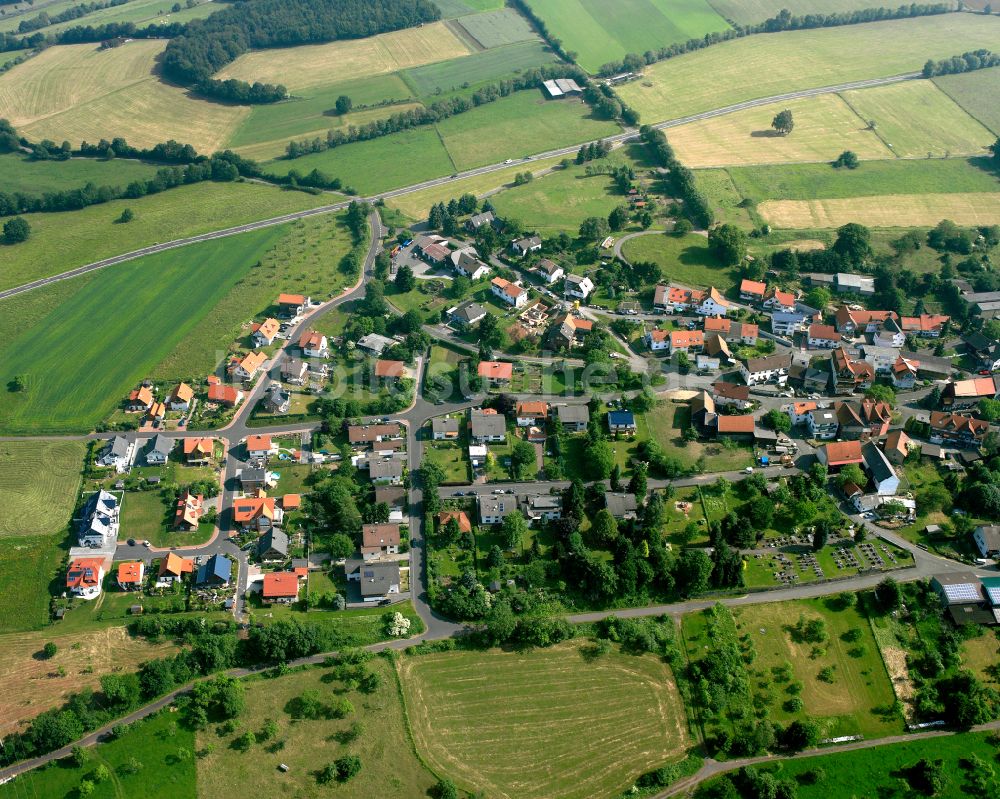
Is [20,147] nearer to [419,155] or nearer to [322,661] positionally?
[419,155]

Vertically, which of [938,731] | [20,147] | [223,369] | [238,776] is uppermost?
[20,147]

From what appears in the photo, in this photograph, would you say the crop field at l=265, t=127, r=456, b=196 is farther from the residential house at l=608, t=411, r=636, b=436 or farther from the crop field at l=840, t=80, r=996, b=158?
the residential house at l=608, t=411, r=636, b=436

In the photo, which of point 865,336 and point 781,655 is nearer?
point 781,655

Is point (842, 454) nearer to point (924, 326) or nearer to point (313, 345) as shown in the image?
point (924, 326)

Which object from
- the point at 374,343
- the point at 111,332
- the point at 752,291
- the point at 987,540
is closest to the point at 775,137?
the point at 752,291

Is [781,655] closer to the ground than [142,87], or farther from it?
closer to the ground

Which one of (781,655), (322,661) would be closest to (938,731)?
(781,655)
